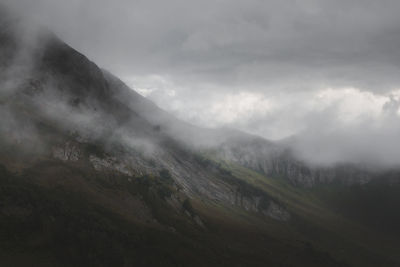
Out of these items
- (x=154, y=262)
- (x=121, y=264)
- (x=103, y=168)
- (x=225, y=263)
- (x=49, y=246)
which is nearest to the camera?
(x=49, y=246)

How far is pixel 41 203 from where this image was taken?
12250cm

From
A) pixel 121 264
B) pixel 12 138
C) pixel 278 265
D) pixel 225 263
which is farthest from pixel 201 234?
pixel 12 138

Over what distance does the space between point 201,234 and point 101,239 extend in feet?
230

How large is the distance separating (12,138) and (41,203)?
71678 mm

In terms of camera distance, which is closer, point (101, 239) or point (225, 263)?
point (101, 239)

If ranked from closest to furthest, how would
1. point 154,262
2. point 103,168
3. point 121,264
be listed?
point 121,264
point 154,262
point 103,168

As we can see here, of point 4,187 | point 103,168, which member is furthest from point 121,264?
point 103,168

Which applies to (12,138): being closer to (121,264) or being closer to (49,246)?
(49,246)

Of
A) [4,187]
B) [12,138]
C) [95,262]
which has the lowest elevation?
[95,262]

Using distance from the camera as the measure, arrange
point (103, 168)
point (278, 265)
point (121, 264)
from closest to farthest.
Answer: point (121, 264) → point (278, 265) → point (103, 168)

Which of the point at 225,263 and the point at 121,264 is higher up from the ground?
the point at 225,263

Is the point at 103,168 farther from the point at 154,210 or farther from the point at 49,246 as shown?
the point at 49,246

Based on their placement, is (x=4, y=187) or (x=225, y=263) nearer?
(x=4, y=187)

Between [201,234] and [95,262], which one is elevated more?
[201,234]
